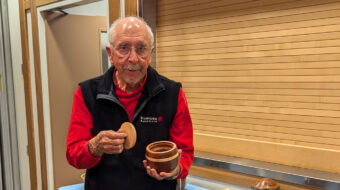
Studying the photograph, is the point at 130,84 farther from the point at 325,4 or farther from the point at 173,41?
the point at 325,4

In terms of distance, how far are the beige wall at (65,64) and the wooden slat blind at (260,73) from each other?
3.72ft

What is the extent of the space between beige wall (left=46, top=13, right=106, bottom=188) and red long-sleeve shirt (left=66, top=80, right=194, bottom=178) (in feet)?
5.28

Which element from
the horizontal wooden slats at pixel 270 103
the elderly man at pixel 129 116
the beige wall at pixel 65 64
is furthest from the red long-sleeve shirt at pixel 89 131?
the beige wall at pixel 65 64

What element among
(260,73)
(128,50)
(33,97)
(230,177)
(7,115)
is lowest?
(230,177)

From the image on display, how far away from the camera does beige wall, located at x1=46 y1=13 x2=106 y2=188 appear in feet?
8.89

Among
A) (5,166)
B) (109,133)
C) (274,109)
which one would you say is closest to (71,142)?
(109,133)

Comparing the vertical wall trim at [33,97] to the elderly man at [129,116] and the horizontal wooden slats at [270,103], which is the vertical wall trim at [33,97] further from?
the elderly man at [129,116]

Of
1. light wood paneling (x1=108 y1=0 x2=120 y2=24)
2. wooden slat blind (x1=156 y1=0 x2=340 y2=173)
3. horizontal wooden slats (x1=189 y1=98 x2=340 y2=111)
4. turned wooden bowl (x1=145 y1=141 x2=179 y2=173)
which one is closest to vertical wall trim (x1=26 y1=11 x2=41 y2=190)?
light wood paneling (x1=108 y1=0 x2=120 y2=24)

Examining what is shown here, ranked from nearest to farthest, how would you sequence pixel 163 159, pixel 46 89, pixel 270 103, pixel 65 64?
pixel 163 159 → pixel 270 103 → pixel 46 89 → pixel 65 64

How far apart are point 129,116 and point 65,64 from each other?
71.6 inches

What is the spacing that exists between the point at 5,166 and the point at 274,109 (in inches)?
109

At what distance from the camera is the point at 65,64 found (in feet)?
9.30

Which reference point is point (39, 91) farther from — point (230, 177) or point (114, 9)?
point (230, 177)

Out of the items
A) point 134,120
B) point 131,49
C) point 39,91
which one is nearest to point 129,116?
point 134,120
